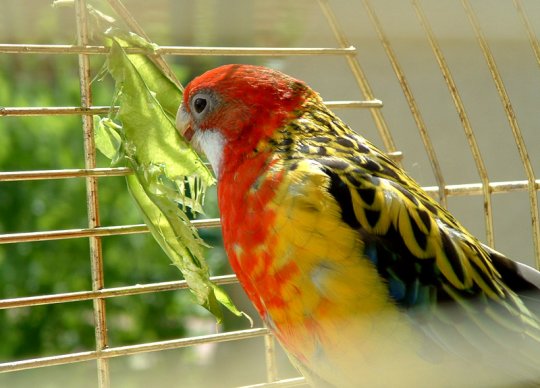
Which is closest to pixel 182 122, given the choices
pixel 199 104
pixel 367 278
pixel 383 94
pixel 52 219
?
pixel 199 104

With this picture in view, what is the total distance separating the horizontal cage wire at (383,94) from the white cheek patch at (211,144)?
0.42 feet

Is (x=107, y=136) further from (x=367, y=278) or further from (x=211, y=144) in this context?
(x=367, y=278)

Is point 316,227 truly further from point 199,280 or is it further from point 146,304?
point 146,304

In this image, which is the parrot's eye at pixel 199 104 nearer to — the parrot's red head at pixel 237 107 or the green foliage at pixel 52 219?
the parrot's red head at pixel 237 107

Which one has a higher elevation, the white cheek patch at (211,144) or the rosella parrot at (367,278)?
the white cheek patch at (211,144)

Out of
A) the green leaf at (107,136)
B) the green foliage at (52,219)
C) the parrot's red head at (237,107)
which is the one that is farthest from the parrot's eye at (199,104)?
the green foliage at (52,219)

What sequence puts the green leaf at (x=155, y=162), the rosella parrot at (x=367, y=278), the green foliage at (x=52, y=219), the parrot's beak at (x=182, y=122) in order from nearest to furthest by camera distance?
the rosella parrot at (x=367, y=278)
the green leaf at (x=155, y=162)
the parrot's beak at (x=182, y=122)
the green foliage at (x=52, y=219)

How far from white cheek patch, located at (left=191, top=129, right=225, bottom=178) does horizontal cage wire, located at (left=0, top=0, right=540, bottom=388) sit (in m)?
0.13

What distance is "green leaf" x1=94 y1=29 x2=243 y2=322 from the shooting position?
1.06 metres

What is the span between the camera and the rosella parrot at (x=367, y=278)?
0.95m

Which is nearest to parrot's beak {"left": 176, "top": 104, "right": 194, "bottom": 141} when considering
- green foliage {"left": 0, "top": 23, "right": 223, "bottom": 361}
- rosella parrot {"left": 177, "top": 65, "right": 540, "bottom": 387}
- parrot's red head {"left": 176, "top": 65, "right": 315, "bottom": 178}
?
parrot's red head {"left": 176, "top": 65, "right": 315, "bottom": 178}

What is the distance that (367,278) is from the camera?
953mm

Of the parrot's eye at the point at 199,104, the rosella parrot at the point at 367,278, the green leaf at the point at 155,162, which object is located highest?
the parrot's eye at the point at 199,104

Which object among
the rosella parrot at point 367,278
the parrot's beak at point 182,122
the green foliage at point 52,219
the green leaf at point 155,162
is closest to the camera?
the rosella parrot at point 367,278
